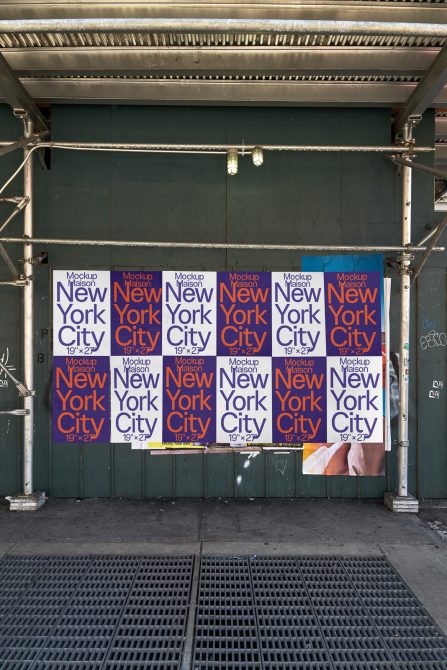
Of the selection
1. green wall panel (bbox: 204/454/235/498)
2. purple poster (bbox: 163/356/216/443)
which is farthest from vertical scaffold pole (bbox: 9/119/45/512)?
green wall panel (bbox: 204/454/235/498)

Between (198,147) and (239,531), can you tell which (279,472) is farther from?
(198,147)

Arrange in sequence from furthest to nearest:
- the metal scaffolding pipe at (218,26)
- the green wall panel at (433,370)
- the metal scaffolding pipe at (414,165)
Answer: the green wall panel at (433,370)
the metal scaffolding pipe at (414,165)
the metal scaffolding pipe at (218,26)

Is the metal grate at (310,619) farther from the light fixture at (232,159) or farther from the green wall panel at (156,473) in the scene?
the light fixture at (232,159)

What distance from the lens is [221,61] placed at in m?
4.69

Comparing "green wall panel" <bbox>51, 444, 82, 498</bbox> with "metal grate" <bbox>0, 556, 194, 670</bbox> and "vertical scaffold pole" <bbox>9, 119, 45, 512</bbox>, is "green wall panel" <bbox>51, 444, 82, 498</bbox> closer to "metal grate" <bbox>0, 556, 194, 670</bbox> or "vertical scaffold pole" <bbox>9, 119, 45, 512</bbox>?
"vertical scaffold pole" <bbox>9, 119, 45, 512</bbox>

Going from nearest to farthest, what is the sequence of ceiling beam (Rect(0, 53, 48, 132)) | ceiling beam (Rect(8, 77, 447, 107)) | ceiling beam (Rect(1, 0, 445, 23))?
ceiling beam (Rect(1, 0, 445, 23)) < ceiling beam (Rect(0, 53, 48, 132)) < ceiling beam (Rect(8, 77, 447, 107))

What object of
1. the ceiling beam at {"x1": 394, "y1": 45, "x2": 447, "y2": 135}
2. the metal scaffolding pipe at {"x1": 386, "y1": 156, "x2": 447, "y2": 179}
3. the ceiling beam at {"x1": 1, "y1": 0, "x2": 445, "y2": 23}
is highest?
the ceiling beam at {"x1": 1, "y1": 0, "x2": 445, "y2": 23}

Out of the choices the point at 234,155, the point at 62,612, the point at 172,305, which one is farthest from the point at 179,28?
the point at 62,612

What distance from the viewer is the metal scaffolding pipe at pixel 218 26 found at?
3.66m

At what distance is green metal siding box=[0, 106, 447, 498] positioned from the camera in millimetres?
5594

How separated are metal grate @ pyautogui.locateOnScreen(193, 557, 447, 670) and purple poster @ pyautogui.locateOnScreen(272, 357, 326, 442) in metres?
1.71

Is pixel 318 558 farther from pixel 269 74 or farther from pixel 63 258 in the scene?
pixel 269 74

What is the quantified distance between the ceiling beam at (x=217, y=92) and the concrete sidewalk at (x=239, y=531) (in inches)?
205

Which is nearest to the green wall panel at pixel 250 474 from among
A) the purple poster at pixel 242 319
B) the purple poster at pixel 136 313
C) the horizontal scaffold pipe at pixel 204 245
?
the purple poster at pixel 242 319
